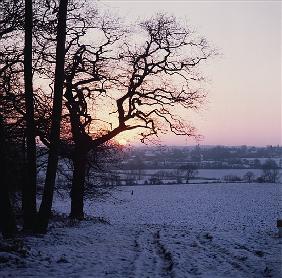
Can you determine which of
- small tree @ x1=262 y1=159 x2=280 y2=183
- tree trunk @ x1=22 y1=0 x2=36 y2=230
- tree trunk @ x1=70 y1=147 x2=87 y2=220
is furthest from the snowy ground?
small tree @ x1=262 y1=159 x2=280 y2=183

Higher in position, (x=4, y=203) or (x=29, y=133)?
(x=29, y=133)

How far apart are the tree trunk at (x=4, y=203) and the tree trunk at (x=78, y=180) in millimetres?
8582

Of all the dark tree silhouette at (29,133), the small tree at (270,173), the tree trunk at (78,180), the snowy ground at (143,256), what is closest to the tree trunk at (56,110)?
the dark tree silhouette at (29,133)

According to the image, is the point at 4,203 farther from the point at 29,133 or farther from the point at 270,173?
the point at 270,173

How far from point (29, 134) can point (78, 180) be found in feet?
26.0

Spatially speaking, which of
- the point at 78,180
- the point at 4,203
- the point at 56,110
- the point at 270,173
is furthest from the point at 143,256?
the point at 270,173

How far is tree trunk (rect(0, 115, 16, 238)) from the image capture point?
1083 cm

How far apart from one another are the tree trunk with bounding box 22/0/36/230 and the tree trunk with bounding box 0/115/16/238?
4.75 feet

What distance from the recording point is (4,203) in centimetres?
1106

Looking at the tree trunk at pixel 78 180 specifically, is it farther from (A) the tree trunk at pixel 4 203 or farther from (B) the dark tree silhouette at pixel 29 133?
(A) the tree trunk at pixel 4 203

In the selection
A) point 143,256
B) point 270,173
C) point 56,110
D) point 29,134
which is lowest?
point 270,173

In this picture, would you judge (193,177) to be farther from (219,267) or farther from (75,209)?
(219,267)

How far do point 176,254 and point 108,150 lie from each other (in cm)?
1278

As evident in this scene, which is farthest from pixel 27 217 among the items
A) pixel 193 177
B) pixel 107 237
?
pixel 193 177
